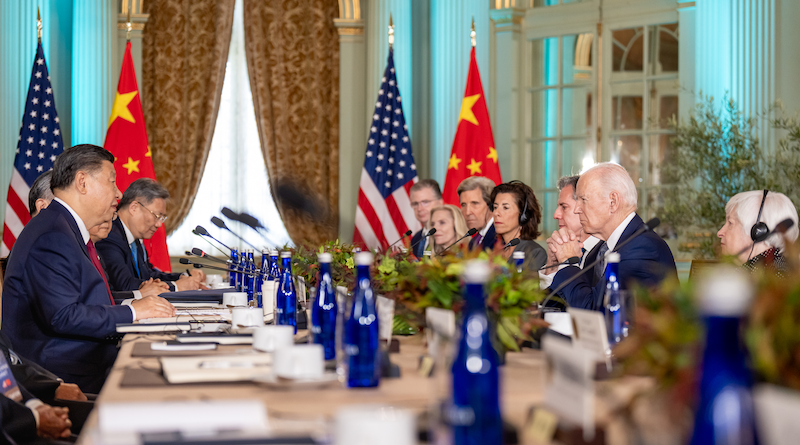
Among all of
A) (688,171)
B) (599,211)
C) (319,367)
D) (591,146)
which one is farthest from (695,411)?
(591,146)

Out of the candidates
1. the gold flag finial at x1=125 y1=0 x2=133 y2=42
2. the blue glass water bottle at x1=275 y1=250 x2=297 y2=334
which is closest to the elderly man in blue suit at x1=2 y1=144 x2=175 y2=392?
the blue glass water bottle at x1=275 y1=250 x2=297 y2=334

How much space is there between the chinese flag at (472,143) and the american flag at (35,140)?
3077 mm

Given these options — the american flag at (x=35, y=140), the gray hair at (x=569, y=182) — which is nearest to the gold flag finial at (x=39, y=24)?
the american flag at (x=35, y=140)

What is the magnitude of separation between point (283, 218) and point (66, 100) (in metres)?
2.13

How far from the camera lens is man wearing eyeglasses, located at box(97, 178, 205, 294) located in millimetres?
4215

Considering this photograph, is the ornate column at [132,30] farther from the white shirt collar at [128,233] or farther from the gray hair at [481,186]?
the gray hair at [481,186]

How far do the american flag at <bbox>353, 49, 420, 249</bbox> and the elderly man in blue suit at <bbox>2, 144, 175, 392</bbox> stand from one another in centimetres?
390

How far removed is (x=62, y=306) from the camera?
258 cm

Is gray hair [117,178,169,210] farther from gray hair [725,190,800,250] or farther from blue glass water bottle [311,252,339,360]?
gray hair [725,190,800,250]

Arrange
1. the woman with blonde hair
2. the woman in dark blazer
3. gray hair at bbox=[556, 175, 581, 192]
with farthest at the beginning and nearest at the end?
the woman with blonde hair → the woman in dark blazer → gray hair at bbox=[556, 175, 581, 192]

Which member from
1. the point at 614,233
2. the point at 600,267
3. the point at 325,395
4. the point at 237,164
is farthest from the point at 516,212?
the point at 237,164

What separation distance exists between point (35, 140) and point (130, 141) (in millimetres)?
704

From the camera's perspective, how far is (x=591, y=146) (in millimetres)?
6219

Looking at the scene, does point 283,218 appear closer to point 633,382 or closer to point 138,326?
point 138,326
